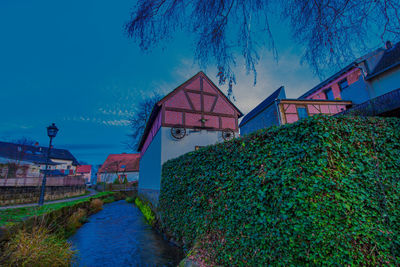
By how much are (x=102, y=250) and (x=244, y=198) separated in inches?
189

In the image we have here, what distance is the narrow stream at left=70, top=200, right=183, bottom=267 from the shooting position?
169 inches

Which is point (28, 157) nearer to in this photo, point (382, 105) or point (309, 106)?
point (309, 106)

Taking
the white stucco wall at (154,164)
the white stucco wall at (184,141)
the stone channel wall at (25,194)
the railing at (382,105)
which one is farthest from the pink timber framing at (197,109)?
the stone channel wall at (25,194)

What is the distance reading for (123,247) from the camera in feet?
17.3

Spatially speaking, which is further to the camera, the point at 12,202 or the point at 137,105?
the point at 137,105

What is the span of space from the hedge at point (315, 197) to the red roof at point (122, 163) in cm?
3215

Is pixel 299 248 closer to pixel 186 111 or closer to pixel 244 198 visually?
pixel 244 198

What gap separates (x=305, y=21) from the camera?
2285 millimetres

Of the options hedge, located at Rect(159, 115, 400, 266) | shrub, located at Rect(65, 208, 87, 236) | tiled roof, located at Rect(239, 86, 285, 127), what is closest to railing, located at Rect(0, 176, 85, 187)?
shrub, located at Rect(65, 208, 87, 236)

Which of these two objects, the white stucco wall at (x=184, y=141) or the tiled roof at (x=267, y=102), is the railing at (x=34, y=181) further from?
the tiled roof at (x=267, y=102)

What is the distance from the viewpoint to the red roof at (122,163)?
3220cm

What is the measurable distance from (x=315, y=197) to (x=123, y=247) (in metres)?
5.63

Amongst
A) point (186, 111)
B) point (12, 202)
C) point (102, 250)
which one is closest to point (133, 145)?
point (12, 202)

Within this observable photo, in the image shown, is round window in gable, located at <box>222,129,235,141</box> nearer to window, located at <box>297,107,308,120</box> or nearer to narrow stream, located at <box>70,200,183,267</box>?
narrow stream, located at <box>70,200,183,267</box>
